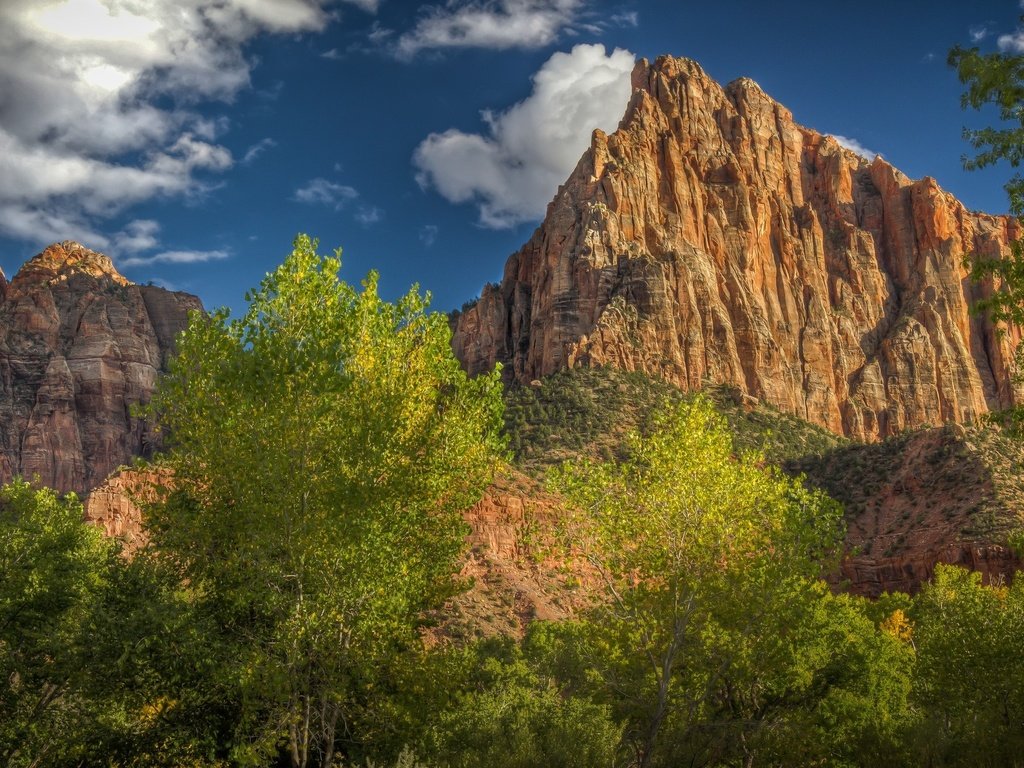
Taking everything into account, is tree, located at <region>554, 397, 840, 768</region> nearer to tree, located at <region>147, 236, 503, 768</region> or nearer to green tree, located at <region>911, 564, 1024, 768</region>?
tree, located at <region>147, 236, 503, 768</region>

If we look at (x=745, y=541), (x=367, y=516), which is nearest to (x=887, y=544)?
(x=745, y=541)

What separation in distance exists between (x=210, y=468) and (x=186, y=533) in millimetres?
1342

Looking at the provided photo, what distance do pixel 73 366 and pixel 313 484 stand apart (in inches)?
6731

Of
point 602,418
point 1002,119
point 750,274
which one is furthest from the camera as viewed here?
point 750,274

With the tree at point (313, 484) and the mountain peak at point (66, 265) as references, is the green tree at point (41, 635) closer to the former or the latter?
the tree at point (313, 484)

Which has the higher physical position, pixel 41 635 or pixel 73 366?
pixel 73 366

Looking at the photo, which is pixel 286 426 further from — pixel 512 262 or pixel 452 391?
pixel 512 262

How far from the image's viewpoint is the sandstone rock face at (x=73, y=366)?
15762cm

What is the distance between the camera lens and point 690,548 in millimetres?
17297

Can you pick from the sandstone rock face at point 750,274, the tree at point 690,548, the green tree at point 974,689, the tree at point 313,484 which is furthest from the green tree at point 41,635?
the sandstone rock face at point 750,274

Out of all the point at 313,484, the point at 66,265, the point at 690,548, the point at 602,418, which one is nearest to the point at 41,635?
the point at 313,484

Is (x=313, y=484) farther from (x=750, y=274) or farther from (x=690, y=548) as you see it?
(x=750, y=274)

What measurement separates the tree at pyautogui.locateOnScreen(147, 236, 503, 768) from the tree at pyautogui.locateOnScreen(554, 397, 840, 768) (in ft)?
9.56

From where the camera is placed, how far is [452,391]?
1802cm
